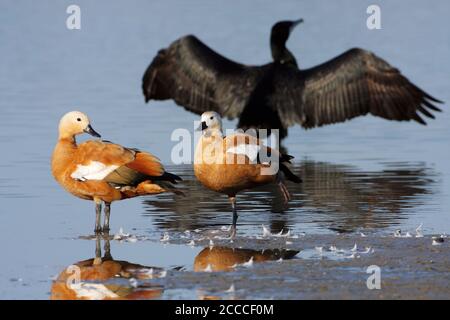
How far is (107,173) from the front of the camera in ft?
36.2

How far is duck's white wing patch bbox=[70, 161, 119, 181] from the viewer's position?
11047 millimetres

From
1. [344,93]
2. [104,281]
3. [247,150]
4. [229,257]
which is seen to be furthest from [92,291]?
[344,93]

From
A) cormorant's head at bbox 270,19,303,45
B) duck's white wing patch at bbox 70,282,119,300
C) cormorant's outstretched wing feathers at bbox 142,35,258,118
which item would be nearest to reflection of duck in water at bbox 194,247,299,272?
duck's white wing patch at bbox 70,282,119,300

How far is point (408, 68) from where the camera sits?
25.4 meters

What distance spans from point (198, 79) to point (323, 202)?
5.22 meters

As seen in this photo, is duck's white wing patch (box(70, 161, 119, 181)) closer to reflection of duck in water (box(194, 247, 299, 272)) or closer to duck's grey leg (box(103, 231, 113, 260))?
duck's grey leg (box(103, 231, 113, 260))

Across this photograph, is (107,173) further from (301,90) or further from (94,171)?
(301,90)

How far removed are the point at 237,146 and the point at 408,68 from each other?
14682 millimetres

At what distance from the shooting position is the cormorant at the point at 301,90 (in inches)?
673

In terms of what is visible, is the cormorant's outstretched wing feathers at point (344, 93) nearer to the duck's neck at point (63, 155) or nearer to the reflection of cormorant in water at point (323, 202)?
the reflection of cormorant in water at point (323, 202)

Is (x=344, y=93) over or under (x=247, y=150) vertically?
over

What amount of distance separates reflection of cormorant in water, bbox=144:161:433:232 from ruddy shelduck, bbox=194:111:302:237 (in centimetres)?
51
